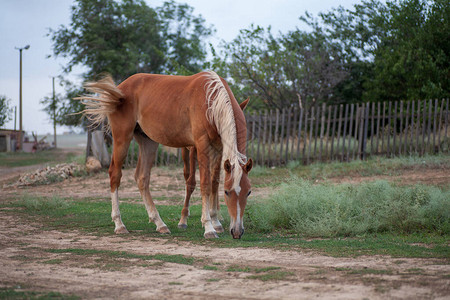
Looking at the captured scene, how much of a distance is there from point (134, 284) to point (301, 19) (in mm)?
24039

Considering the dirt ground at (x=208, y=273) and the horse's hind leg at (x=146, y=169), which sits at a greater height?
the horse's hind leg at (x=146, y=169)

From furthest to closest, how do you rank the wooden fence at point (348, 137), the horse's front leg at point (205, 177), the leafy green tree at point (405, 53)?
1. the leafy green tree at point (405, 53)
2. the wooden fence at point (348, 137)
3. the horse's front leg at point (205, 177)

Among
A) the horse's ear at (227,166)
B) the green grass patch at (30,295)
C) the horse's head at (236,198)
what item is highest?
the horse's ear at (227,166)

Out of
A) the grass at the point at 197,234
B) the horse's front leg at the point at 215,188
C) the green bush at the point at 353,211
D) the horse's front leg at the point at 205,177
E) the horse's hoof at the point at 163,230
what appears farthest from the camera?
the horse's hoof at the point at 163,230

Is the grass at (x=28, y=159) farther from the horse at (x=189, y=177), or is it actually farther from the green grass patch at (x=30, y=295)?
the green grass patch at (x=30, y=295)

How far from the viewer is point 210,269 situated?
4.34 metres

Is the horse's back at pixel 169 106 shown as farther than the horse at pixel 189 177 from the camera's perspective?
No

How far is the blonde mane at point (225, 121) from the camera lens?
5.69 m

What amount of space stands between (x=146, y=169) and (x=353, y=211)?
3295mm

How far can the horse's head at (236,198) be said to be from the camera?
219 inches

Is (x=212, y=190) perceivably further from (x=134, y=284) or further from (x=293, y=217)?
(x=134, y=284)

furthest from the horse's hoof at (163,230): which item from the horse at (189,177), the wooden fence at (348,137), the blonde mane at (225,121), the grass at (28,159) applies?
the grass at (28,159)

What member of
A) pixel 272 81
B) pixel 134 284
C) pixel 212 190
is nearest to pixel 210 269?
pixel 134 284

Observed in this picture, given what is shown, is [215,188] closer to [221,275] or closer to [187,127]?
Answer: [187,127]
